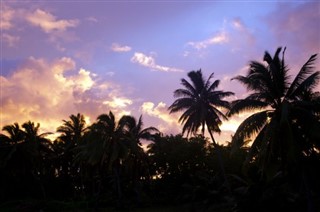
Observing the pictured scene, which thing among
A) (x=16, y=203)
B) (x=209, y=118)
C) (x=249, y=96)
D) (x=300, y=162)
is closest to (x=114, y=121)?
(x=209, y=118)

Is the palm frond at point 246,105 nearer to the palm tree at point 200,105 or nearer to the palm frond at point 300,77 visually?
the palm frond at point 300,77

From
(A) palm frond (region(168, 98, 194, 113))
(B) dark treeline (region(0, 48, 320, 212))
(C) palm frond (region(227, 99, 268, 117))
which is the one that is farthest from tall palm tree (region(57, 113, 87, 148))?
(C) palm frond (region(227, 99, 268, 117))

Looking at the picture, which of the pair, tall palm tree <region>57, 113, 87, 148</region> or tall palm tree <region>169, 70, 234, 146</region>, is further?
tall palm tree <region>57, 113, 87, 148</region>

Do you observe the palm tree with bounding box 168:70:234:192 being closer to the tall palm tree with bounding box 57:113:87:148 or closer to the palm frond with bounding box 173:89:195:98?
the palm frond with bounding box 173:89:195:98

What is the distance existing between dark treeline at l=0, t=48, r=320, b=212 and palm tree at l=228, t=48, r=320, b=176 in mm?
54

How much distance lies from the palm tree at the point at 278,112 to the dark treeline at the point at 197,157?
5 cm

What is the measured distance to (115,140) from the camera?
39.5 metres

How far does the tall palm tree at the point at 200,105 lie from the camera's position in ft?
127

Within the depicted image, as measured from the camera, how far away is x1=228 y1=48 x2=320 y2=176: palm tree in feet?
62.3

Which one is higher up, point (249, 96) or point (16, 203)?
point (249, 96)

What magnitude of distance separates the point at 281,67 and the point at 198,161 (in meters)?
30.0

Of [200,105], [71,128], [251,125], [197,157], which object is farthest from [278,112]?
[71,128]

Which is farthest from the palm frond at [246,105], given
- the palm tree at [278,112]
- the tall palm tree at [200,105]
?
the tall palm tree at [200,105]

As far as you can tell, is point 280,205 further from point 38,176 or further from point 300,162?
point 38,176
